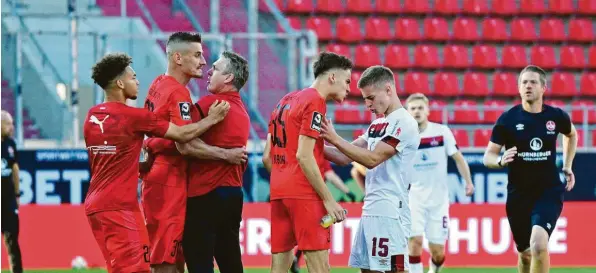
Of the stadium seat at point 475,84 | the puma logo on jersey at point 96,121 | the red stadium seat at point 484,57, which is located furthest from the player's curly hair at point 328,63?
the red stadium seat at point 484,57

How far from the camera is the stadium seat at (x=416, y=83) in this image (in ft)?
64.2

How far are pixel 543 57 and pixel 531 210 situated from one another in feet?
38.8

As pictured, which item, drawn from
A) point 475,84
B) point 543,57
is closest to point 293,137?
point 475,84

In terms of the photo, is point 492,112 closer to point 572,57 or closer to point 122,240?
point 572,57

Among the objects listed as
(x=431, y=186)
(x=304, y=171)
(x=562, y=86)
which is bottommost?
(x=431, y=186)

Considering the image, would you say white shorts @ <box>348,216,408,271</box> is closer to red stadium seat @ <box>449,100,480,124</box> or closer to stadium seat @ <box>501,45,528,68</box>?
red stadium seat @ <box>449,100,480,124</box>

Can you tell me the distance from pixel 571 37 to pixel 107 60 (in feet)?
50.2

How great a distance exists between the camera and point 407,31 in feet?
66.8

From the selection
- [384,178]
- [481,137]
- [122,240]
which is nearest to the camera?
[122,240]

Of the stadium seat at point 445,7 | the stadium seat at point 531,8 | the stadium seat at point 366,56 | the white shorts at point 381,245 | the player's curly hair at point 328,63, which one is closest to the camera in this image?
the player's curly hair at point 328,63

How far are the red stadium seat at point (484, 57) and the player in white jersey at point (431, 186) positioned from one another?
8.89m

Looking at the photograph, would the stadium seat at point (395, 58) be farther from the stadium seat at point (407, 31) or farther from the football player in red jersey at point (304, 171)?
the football player in red jersey at point (304, 171)

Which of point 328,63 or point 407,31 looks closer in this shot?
point 328,63

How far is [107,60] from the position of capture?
23.5 ft
